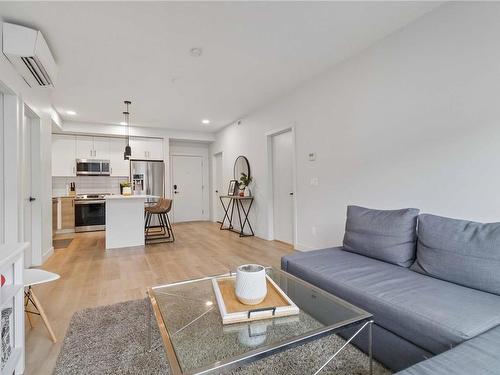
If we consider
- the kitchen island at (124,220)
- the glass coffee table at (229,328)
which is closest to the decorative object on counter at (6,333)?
the glass coffee table at (229,328)

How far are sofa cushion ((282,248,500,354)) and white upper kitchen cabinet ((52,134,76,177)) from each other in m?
6.21

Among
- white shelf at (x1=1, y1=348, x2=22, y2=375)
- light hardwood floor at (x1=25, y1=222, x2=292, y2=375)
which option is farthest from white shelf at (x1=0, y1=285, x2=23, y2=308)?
light hardwood floor at (x1=25, y1=222, x2=292, y2=375)

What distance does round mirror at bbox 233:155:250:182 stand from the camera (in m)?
5.47

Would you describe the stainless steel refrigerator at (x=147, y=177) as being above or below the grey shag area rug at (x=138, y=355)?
above

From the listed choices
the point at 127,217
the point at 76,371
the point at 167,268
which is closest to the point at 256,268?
the point at 76,371

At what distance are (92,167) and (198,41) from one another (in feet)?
15.7

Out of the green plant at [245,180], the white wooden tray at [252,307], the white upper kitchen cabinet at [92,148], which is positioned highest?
the white upper kitchen cabinet at [92,148]

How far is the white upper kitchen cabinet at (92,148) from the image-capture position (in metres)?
6.12

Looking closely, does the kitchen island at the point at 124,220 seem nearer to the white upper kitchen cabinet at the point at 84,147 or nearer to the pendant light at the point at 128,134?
the pendant light at the point at 128,134

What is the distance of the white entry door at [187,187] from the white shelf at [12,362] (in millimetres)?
5821

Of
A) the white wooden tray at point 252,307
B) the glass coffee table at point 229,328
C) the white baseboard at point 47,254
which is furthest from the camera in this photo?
the white baseboard at point 47,254

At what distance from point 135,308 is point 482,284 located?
245 cm

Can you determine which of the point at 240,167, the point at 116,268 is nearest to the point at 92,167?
the point at 240,167

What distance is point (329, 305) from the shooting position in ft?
4.50
